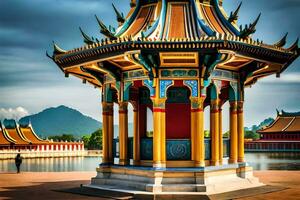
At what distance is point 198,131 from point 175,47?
3070 millimetres

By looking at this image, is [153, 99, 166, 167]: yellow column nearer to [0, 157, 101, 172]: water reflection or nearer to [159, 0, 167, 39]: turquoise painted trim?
[159, 0, 167, 39]: turquoise painted trim

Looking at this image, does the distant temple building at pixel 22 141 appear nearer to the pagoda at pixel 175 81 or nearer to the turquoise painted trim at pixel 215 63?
the pagoda at pixel 175 81

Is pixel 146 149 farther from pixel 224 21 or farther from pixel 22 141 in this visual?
pixel 22 141

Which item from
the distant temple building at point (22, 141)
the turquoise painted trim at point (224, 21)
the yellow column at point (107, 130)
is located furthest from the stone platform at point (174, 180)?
the distant temple building at point (22, 141)

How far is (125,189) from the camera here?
16.8 m

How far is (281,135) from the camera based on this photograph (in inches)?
3590

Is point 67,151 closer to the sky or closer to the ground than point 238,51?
closer to the ground

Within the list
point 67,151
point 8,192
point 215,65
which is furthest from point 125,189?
point 67,151

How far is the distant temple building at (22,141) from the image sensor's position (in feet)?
245

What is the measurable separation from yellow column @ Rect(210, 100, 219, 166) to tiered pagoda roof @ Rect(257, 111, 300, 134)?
242ft

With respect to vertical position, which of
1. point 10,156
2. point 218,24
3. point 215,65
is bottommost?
point 10,156

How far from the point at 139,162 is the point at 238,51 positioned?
18.3ft

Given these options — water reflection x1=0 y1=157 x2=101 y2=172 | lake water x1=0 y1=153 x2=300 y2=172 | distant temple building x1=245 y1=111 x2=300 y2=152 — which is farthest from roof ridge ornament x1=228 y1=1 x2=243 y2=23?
distant temple building x1=245 y1=111 x2=300 y2=152

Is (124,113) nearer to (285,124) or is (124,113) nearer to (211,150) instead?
(211,150)
